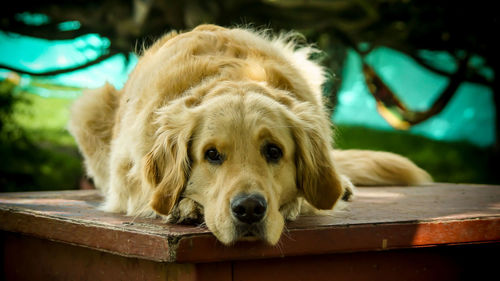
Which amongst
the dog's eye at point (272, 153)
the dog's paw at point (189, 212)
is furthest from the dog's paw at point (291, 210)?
the dog's paw at point (189, 212)

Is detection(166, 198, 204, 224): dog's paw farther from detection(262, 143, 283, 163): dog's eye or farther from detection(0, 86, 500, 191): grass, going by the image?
detection(0, 86, 500, 191): grass

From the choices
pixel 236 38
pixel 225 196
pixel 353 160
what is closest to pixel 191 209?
pixel 225 196

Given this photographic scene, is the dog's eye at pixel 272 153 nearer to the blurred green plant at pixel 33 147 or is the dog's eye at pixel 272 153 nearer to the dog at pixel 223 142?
the dog at pixel 223 142

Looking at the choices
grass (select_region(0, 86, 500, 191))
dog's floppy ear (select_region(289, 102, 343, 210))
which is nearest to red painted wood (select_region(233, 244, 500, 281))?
dog's floppy ear (select_region(289, 102, 343, 210))

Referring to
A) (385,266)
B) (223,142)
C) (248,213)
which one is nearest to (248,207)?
(248,213)

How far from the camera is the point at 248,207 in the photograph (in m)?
2.30

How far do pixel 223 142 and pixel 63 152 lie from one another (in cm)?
763

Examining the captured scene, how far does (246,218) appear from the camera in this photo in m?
→ 2.32

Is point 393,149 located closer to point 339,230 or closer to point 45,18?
point 45,18

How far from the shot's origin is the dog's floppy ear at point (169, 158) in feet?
9.06

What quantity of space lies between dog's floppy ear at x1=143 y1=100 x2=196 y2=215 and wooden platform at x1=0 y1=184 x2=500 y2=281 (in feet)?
0.52

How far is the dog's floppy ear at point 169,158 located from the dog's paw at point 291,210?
1.75ft

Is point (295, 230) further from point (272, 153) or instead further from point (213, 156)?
point (213, 156)

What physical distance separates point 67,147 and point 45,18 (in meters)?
2.41
